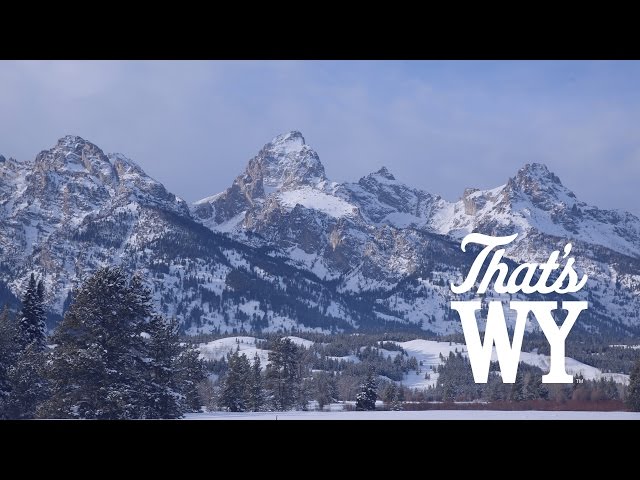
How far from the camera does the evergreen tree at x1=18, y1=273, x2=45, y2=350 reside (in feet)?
122

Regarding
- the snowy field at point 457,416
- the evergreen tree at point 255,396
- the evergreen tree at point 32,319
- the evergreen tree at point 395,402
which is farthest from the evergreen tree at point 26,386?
the snowy field at point 457,416

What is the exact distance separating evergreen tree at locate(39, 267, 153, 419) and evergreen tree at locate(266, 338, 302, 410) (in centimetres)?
1449

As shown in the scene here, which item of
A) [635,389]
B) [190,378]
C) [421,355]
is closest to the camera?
[635,389]

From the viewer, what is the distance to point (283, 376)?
47.7m

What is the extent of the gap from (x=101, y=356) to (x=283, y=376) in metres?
19.2

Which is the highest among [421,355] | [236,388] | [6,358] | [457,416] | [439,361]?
[421,355]

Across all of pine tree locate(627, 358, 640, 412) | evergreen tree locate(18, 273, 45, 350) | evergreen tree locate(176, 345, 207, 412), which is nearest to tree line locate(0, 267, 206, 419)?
evergreen tree locate(18, 273, 45, 350)

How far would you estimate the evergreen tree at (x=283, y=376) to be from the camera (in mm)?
46125

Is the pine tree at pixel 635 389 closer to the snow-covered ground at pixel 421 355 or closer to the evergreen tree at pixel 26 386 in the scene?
the evergreen tree at pixel 26 386

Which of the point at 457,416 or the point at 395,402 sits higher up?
the point at 395,402

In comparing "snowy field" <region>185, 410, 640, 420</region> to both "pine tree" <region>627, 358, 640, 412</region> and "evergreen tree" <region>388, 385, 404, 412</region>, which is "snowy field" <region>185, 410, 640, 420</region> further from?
"evergreen tree" <region>388, 385, 404, 412</region>

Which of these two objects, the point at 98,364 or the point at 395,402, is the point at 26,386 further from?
the point at 395,402

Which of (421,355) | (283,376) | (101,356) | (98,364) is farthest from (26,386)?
(421,355)
